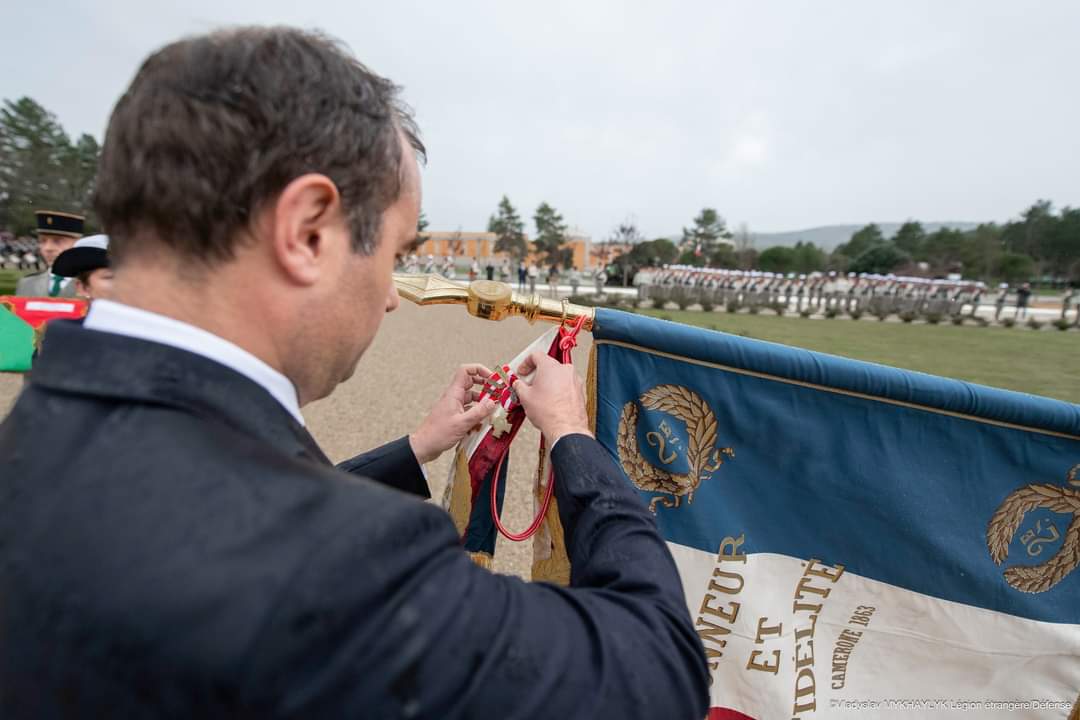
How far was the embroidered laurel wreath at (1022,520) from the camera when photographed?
1588 millimetres

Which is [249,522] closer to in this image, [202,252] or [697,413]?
[202,252]

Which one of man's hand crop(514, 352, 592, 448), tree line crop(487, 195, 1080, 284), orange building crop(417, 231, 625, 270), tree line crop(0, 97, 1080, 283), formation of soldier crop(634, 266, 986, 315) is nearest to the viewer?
man's hand crop(514, 352, 592, 448)

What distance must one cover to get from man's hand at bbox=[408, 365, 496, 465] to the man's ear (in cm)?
81

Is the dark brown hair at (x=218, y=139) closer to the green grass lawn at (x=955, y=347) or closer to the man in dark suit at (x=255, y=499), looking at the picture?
the man in dark suit at (x=255, y=499)

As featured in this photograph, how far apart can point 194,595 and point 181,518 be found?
0.08m

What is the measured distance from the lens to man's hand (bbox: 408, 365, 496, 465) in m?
1.63

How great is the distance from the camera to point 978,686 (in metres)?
1.66

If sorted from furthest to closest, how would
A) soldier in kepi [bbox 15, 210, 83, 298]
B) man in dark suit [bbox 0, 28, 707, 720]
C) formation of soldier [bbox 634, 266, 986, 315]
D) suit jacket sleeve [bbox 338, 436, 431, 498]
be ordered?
formation of soldier [bbox 634, 266, 986, 315], soldier in kepi [bbox 15, 210, 83, 298], suit jacket sleeve [bbox 338, 436, 431, 498], man in dark suit [bbox 0, 28, 707, 720]

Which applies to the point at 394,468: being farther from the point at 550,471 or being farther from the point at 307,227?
the point at 307,227

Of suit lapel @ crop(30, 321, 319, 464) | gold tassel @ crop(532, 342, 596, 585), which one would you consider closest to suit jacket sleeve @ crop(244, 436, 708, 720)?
suit lapel @ crop(30, 321, 319, 464)

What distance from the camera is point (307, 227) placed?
82 centimetres

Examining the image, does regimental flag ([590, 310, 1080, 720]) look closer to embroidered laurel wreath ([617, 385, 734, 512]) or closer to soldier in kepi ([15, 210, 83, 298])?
embroidered laurel wreath ([617, 385, 734, 512])

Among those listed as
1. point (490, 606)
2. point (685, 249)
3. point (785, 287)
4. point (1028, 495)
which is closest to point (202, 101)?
point (490, 606)

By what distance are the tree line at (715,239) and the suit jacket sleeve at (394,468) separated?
38708mm
